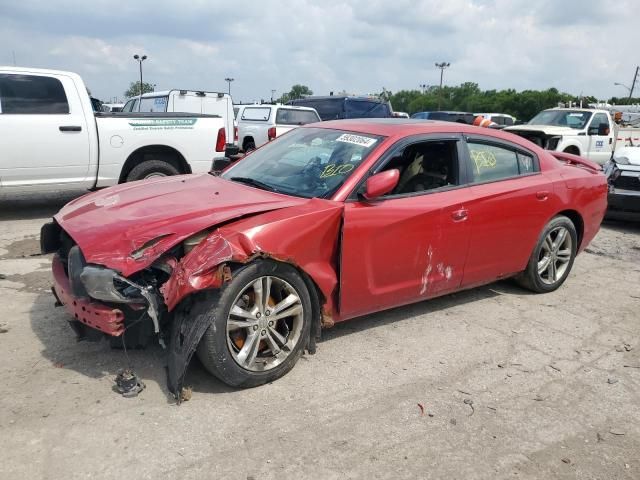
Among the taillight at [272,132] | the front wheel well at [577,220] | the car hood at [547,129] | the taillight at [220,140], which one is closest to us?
the front wheel well at [577,220]

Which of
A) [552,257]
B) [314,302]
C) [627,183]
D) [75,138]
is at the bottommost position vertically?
[552,257]

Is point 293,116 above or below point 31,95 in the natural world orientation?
below

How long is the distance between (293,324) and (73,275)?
1.33 metres

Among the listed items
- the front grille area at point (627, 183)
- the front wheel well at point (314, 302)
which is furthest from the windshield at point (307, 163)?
the front grille area at point (627, 183)

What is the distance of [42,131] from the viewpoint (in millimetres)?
7254

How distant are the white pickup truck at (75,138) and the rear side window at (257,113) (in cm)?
803

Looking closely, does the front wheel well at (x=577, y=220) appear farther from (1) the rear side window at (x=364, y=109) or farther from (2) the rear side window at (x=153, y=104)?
(1) the rear side window at (x=364, y=109)

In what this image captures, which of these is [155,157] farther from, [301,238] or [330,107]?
[330,107]

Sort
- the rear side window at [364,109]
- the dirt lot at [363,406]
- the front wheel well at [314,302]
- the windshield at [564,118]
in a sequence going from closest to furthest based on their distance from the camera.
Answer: the dirt lot at [363,406] → the front wheel well at [314,302] → the windshield at [564,118] → the rear side window at [364,109]

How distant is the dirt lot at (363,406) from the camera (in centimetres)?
273

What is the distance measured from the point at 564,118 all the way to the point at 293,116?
713cm

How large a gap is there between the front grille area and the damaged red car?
3917 mm

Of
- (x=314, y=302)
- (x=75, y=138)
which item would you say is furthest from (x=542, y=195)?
(x=75, y=138)

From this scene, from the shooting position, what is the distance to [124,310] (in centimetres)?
312
